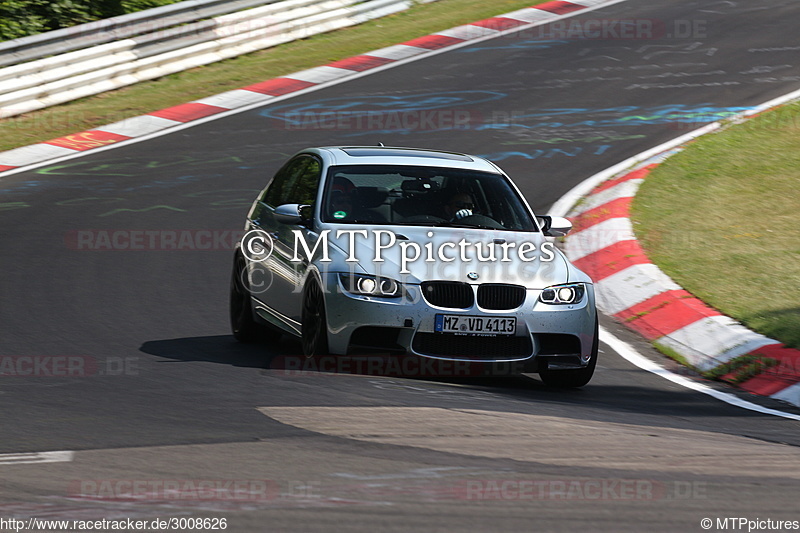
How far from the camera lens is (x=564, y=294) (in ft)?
26.3

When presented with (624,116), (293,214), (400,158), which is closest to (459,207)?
(400,158)

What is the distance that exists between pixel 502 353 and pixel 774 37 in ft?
52.7

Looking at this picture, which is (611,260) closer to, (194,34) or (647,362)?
(647,362)

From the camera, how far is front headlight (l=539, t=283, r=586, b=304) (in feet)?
26.1

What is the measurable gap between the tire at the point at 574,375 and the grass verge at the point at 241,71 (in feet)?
32.6

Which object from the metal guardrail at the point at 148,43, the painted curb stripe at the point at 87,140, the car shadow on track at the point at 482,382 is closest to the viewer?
the car shadow on track at the point at 482,382

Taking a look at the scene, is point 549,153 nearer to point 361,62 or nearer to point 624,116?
point 624,116

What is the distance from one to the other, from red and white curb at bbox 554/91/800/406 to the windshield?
1.49m

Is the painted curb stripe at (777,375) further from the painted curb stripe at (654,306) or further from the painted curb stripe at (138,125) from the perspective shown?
the painted curb stripe at (138,125)

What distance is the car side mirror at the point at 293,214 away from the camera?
8516mm

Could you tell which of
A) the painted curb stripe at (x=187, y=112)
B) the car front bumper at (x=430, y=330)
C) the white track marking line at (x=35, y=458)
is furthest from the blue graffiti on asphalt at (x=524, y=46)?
the white track marking line at (x=35, y=458)

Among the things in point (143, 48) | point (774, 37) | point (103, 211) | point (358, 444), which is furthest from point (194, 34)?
point (358, 444)

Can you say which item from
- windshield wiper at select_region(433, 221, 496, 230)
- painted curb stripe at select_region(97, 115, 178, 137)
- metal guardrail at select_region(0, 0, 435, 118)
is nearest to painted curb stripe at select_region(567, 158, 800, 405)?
windshield wiper at select_region(433, 221, 496, 230)

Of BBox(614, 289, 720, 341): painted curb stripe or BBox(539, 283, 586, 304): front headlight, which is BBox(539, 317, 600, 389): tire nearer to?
BBox(539, 283, 586, 304): front headlight
